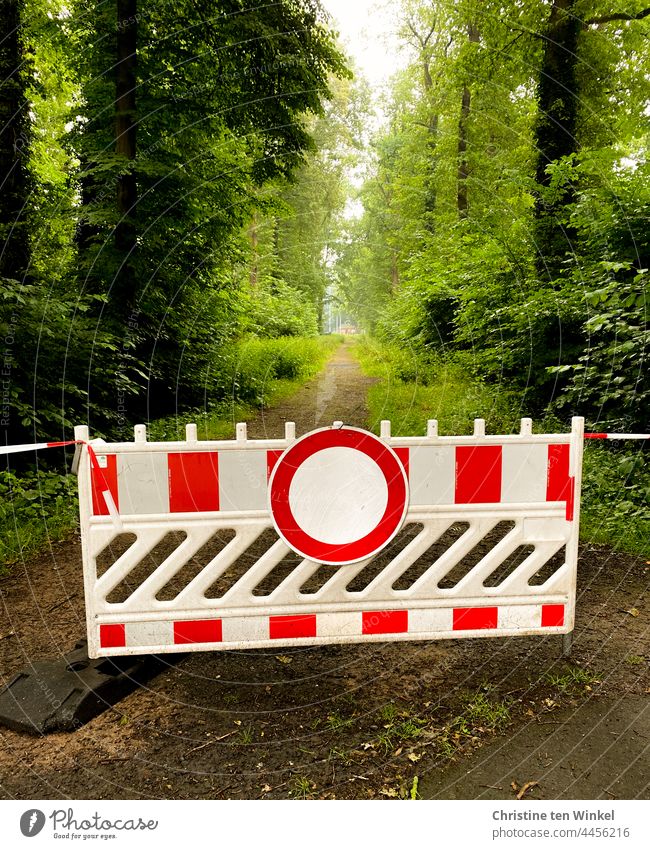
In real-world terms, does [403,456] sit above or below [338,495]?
above

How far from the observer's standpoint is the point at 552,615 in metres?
2.98

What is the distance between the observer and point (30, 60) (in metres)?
7.67

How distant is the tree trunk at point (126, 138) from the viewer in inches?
296

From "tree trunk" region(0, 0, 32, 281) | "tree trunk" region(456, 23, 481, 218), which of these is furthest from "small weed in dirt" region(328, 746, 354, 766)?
"tree trunk" region(456, 23, 481, 218)

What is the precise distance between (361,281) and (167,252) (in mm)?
4193

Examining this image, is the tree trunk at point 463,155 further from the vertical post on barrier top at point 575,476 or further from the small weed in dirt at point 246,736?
the small weed in dirt at point 246,736

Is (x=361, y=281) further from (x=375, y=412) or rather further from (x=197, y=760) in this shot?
(x=197, y=760)

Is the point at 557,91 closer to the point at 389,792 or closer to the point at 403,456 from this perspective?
the point at 403,456

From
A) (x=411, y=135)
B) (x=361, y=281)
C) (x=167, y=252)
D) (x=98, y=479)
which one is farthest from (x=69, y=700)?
(x=411, y=135)

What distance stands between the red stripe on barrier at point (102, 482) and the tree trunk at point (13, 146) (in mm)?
5488

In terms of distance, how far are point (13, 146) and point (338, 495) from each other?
23.3ft

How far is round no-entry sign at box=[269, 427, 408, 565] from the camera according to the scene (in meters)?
2.68

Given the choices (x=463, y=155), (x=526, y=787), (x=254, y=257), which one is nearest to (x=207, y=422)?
(x=254, y=257)

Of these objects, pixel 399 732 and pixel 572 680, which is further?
pixel 572 680
